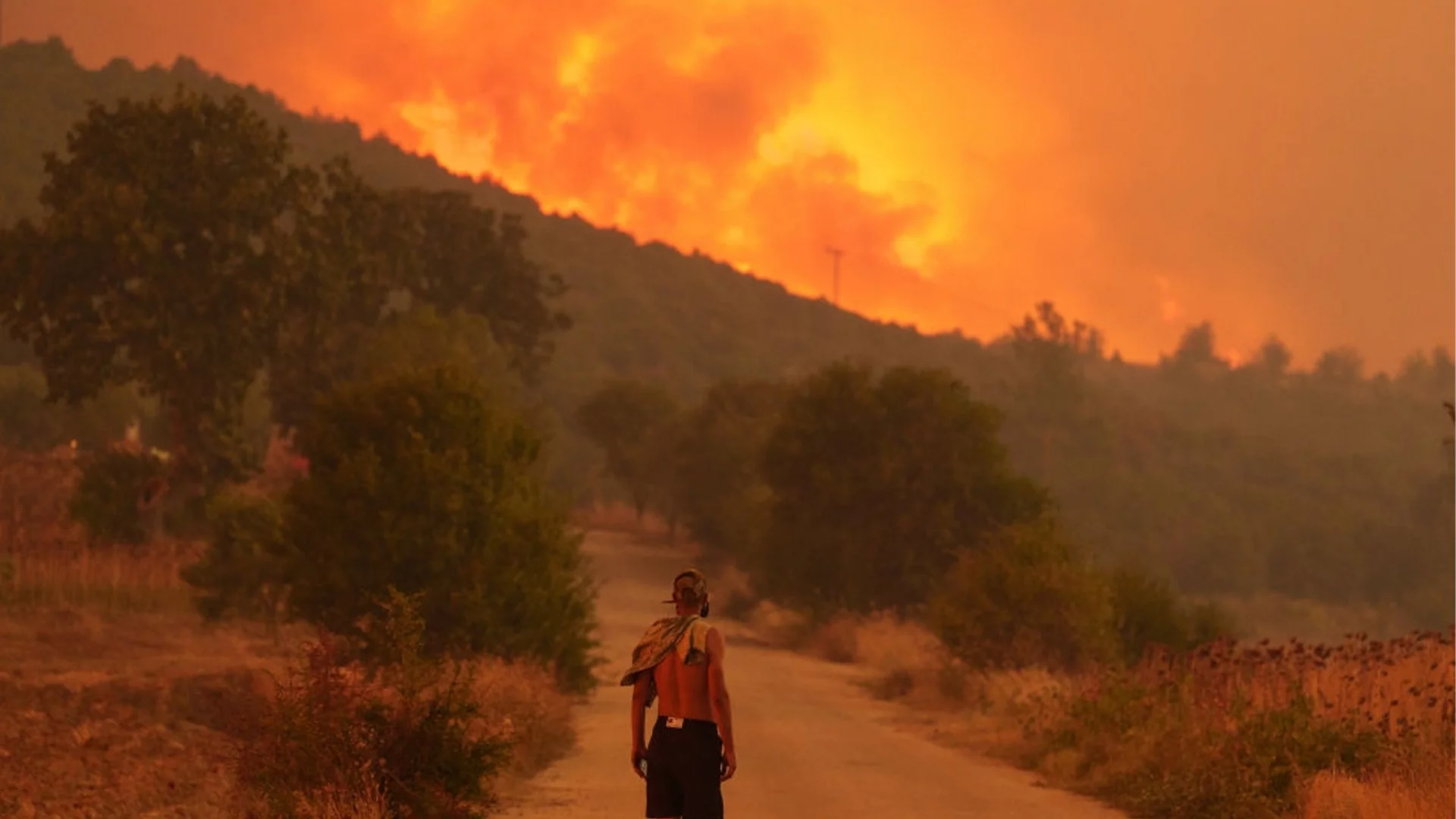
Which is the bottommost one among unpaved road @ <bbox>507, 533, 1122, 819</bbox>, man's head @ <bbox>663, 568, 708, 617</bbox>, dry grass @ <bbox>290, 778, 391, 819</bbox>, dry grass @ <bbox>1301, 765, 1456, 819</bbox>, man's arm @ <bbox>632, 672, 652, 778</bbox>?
unpaved road @ <bbox>507, 533, 1122, 819</bbox>

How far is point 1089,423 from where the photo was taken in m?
140

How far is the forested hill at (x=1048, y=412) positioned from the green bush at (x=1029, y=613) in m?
59.3

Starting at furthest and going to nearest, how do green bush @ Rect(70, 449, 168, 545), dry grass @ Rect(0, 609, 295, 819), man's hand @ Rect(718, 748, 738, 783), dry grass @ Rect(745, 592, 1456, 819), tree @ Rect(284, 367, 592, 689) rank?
1. green bush @ Rect(70, 449, 168, 545)
2. tree @ Rect(284, 367, 592, 689)
3. dry grass @ Rect(0, 609, 295, 819)
4. dry grass @ Rect(745, 592, 1456, 819)
5. man's hand @ Rect(718, 748, 738, 783)

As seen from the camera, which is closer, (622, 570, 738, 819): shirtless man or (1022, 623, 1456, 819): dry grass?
(622, 570, 738, 819): shirtless man

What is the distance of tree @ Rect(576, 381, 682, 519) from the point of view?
3937 inches

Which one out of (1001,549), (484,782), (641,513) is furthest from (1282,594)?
(484,782)

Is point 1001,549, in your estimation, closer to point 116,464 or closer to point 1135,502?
point 116,464

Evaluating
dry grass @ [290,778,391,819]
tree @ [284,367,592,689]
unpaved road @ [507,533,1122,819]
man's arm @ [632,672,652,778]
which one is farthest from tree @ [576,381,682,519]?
man's arm @ [632,672,652,778]

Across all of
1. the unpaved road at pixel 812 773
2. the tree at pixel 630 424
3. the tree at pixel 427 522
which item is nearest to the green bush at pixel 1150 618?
the unpaved road at pixel 812 773

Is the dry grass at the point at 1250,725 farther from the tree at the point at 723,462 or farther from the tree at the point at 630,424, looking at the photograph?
the tree at the point at 630,424

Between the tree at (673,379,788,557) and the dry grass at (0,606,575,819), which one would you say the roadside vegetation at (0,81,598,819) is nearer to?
the dry grass at (0,606,575,819)

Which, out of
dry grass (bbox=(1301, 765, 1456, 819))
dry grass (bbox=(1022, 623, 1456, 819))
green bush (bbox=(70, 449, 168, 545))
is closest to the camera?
dry grass (bbox=(1301, 765, 1456, 819))

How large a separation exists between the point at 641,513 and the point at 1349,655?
8272cm

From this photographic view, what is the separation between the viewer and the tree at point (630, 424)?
10000 cm
